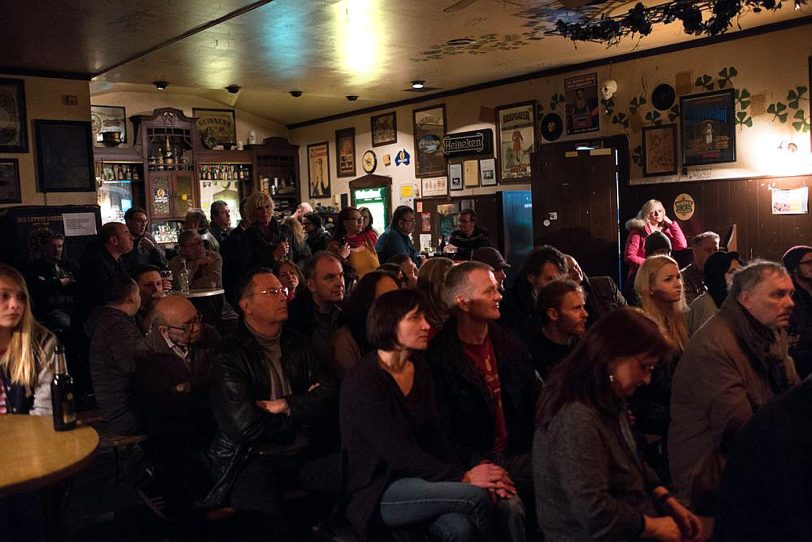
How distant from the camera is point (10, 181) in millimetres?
7496

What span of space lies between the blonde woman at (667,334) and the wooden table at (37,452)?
8.04 ft

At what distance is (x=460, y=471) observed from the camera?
8.98 ft

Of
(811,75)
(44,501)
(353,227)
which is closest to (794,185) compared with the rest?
(811,75)

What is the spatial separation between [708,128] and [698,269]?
9.39ft

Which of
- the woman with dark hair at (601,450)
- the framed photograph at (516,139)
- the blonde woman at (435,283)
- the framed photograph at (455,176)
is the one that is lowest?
the woman with dark hair at (601,450)

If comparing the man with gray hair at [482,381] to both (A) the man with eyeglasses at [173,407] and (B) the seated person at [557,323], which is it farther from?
(A) the man with eyeglasses at [173,407]

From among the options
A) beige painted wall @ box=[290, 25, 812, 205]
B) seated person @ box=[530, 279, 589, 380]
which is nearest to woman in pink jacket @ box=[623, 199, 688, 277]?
beige painted wall @ box=[290, 25, 812, 205]

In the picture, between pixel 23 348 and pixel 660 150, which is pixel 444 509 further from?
pixel 660 150

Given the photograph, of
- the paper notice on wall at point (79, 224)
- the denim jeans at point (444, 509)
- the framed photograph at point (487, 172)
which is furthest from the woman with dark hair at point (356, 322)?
the framed photograph at point (487, 172)

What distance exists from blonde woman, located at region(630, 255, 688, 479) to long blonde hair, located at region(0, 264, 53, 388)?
8.81 ft

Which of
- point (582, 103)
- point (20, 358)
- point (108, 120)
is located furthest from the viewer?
point (108, 120)

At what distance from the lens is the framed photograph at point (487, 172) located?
32.7 feet

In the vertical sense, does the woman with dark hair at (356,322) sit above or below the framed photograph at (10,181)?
below

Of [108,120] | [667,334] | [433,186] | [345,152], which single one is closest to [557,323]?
[667,334]
